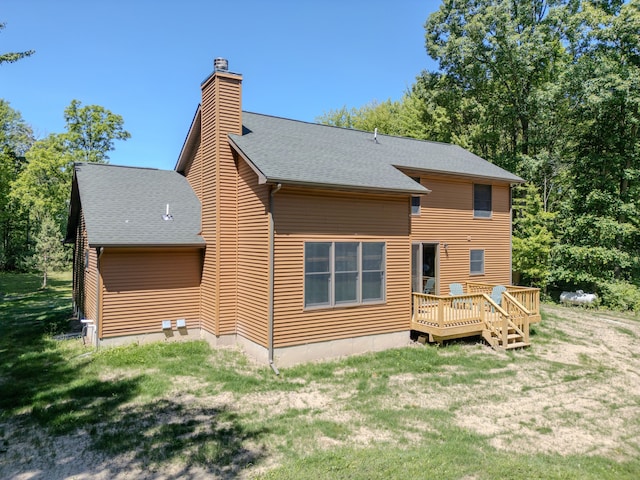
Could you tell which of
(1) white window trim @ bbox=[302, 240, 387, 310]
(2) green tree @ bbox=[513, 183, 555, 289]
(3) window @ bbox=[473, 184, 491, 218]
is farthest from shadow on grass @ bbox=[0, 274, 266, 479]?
(2) green tree @ bbox=[513, 183, 555, 289]

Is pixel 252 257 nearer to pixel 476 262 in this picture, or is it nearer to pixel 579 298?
pixel 476 262

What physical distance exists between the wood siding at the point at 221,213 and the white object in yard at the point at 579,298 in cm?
1803

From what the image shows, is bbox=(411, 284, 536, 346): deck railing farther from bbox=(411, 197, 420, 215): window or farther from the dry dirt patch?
bbox=(411, 197, 420, 215): window

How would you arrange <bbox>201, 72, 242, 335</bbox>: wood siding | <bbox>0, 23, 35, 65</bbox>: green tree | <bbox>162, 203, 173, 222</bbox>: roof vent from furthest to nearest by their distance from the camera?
1. <bbox>0, 23, 35, 65</bbox>: green tree
2. <bbox>162, 203, 173, 222</bbox>: roof vent
3. <bbox>201, 72, 242, 335</bbox>: wood siding

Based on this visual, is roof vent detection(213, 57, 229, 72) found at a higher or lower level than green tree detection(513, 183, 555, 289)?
higher

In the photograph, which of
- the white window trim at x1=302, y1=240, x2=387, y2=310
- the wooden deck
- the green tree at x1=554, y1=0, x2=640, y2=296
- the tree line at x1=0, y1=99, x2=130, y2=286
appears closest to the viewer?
the white window trim at x1=302, y1=240, x2=387, y2=310

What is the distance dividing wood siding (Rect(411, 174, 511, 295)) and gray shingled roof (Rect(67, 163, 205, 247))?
729cm

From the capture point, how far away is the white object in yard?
2058cm

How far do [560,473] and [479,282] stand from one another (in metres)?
9.88

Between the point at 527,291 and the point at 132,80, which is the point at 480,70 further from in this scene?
the point at 132,80

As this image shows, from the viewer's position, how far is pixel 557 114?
2452 centimetres

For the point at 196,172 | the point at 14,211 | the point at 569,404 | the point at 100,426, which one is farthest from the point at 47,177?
the point at 569,404

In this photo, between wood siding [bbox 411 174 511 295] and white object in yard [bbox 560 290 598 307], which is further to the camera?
white object in yard [bbox 560 290 598 307]

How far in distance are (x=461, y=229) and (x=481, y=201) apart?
60.9 inches
